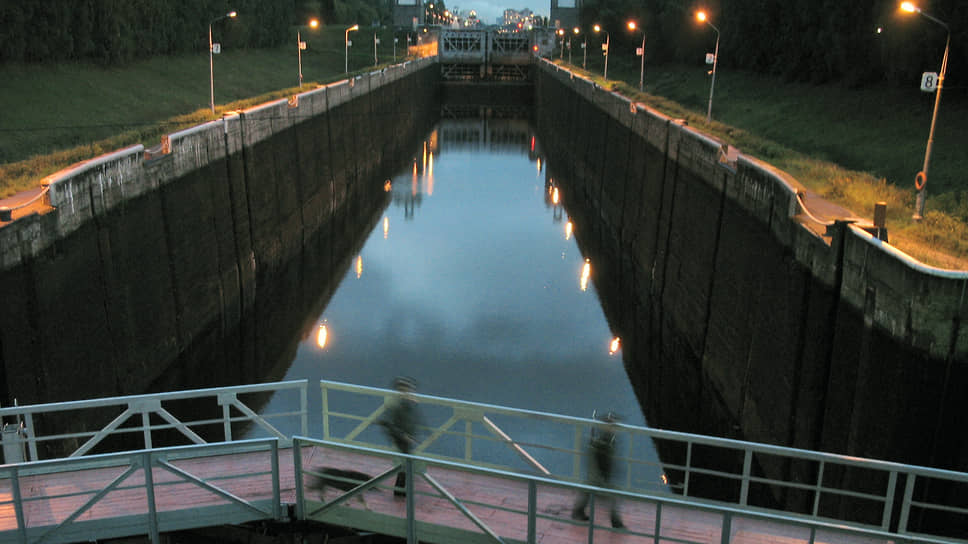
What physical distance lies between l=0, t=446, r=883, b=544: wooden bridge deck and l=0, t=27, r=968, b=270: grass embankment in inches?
270

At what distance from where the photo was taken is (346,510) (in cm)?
878

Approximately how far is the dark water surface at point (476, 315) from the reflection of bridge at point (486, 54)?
53.1 meters

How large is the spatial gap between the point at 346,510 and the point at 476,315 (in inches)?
631

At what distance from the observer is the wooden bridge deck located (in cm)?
828

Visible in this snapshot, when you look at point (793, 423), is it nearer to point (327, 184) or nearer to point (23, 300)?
point (23, 300)

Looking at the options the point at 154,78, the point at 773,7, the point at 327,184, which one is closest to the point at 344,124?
the point at 327,184

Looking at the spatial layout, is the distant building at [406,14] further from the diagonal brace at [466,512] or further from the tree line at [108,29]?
the diagonal brace at [466,512]

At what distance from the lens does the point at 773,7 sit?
55.4 meters

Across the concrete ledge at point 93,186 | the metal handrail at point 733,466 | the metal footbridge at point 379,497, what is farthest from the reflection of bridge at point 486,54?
the metal footbridge at point 379,497

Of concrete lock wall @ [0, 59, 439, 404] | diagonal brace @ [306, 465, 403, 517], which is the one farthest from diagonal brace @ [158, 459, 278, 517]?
concrete lock wall @ [0, 59, 439, 404]

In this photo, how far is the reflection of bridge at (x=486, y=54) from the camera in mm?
92250

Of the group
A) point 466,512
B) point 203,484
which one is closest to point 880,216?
point 466,512

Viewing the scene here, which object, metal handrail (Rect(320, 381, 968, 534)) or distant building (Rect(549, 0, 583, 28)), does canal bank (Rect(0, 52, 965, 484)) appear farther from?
distant building (Rect(549, 0, 583, 28))

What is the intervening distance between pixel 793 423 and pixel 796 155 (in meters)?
12.8
